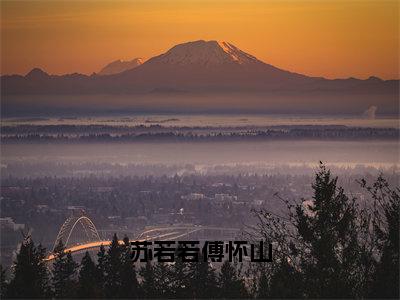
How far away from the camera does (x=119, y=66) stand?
58688 mm

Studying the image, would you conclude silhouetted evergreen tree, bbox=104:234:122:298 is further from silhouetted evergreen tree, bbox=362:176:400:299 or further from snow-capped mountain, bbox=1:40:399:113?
snow-capped mountain, bbox=1:40:399:113

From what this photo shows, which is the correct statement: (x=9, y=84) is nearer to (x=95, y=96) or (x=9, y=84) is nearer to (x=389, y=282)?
(x=95, y=96)

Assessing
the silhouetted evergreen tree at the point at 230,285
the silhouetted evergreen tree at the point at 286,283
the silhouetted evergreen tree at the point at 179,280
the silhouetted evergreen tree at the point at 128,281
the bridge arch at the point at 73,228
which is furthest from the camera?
the bridge arch at the point at 73,228

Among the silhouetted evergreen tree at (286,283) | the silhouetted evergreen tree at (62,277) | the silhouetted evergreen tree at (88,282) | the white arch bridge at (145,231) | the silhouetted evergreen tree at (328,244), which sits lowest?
the white arch bridge at (145,231)

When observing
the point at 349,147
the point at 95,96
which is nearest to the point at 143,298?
the point at 349,147

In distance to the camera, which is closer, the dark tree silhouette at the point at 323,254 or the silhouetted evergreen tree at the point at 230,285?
the dark tree silhouette at the point at 323,254

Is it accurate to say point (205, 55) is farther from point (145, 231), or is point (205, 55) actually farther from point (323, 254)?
point (323, 254)

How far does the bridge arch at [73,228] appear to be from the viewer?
31778mm

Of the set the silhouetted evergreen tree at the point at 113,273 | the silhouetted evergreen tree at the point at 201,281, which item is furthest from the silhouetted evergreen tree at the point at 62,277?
the silhouetted evergreen tree at the point at 201,281

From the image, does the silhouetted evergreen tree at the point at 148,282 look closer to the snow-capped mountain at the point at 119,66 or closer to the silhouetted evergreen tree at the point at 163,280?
the silhouetted evergreen tree at the point at 163,280

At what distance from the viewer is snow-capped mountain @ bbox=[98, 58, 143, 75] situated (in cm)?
5742

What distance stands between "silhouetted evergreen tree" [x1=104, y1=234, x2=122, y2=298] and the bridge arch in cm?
1463

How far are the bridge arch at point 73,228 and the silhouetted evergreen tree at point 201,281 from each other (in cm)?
1573

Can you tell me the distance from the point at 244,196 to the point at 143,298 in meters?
29.6
